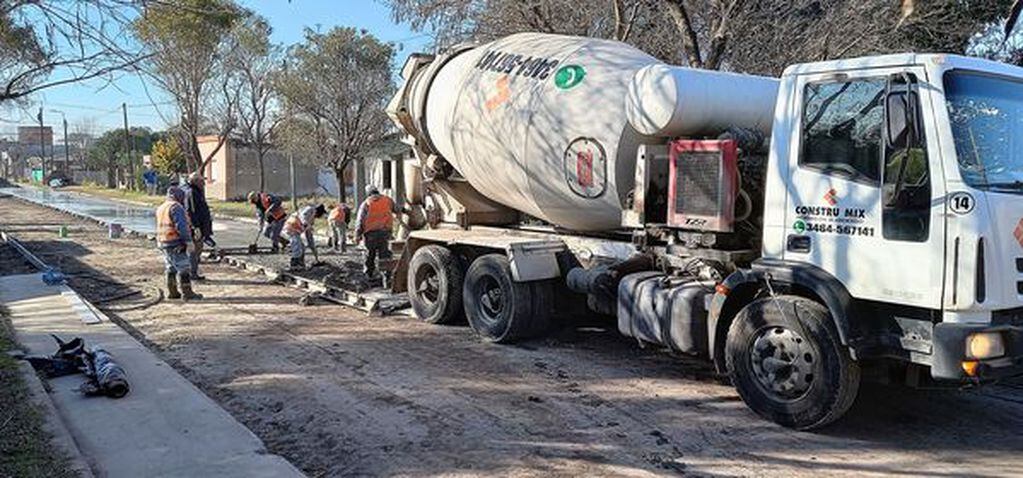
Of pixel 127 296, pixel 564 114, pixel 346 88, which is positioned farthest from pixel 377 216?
pixel 346 88

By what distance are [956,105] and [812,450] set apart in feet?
7.68

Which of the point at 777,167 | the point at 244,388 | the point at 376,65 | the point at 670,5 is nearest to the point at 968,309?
the point at 777,167

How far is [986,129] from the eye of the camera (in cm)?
522

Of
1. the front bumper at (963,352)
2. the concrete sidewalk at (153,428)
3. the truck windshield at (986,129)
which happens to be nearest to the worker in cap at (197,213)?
the concrete sidewalk at (153,428)

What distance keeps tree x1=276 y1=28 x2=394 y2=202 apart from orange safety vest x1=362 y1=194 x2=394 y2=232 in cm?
1407

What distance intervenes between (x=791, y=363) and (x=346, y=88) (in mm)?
22172

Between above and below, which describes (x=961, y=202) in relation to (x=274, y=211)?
above

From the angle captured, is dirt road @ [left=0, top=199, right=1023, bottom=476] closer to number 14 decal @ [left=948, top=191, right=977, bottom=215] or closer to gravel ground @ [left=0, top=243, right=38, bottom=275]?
number 14 decal @ [left=948, top=191, right=977, bottom=215]

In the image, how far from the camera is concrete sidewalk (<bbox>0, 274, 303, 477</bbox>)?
514 centimetres

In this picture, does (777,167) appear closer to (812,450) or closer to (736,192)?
(736,192)

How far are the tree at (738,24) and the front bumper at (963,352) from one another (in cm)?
790

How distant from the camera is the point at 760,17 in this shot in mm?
13578

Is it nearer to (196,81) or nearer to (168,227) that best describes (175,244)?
(168,227)

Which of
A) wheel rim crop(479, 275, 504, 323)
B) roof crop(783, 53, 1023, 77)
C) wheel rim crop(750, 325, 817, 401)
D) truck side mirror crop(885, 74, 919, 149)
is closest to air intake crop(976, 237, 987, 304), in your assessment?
truck side mirror crop(885, 74, 919, 149)
